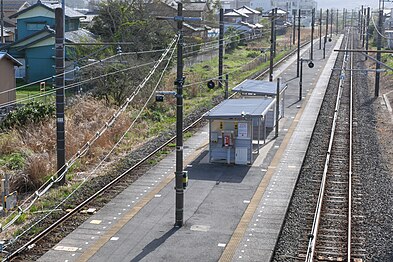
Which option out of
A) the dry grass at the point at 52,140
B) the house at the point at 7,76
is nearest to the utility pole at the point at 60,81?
the dry grass at the point at 52,140

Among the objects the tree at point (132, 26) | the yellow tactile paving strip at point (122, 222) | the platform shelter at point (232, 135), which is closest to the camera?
the yellow tactile paving strip at point (122, 222)

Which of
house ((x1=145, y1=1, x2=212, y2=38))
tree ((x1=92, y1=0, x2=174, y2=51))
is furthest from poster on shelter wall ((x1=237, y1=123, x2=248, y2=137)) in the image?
house ((x1=145, y1=1, x2=212, y2=38))

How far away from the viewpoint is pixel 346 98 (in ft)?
117

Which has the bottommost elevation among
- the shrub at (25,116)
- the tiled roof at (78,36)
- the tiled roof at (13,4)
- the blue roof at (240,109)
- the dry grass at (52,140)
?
the dry grass at (52,140)

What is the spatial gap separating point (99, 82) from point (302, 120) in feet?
29.3

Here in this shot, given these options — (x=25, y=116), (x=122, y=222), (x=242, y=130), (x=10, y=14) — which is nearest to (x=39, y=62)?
(x=25, y=116)

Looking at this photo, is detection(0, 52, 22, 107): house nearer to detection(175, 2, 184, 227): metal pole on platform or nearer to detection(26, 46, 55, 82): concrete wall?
detection(26, 46, 55, 82): concrete wall

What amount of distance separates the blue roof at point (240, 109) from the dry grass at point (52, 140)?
382 centimetres

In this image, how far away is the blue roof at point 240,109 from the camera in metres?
19.3

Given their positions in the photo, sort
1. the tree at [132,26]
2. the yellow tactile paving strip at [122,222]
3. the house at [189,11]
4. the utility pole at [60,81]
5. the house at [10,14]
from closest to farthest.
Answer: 1. the yellow tactile paving strip at [122,222]
2. the utility pole at [60,81]
3. the tree at [132,26]
4. the house at [189,11]
5. the house at [10,14]

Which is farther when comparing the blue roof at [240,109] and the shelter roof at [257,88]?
the shelter roof at [257,88]

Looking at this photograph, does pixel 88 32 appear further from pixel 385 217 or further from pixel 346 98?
pixel 385 217

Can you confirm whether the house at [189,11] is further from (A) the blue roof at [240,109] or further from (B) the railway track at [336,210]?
(B) the railway track at [336,210]

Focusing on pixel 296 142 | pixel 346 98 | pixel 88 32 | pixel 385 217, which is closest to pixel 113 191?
pixel 385 217
